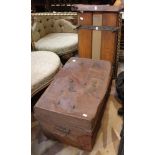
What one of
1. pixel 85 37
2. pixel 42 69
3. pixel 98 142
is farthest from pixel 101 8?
pixel 98 142

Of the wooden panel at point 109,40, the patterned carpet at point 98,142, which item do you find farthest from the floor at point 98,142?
the wooden panel at point 109,40

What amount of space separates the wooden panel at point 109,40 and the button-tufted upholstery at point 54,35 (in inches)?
17.4

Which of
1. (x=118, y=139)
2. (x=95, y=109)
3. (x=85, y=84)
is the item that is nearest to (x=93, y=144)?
(x=118, y=139)

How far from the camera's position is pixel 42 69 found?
1557 millimetres

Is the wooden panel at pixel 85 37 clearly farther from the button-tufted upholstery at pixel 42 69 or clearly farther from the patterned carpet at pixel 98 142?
the patterned carpet at pixel 98 142

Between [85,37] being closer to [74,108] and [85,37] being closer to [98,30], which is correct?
[98,30]

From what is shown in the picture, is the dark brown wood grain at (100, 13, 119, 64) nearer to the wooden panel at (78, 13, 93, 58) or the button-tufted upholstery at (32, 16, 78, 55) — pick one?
the wooden panel at (78, 13, 93, 58)

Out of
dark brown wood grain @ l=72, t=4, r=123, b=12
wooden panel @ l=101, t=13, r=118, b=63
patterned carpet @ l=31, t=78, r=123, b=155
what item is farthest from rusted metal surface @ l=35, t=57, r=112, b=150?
dark brown wood grain @ l=72, t=4, r=123, b=12

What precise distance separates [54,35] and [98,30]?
76cm

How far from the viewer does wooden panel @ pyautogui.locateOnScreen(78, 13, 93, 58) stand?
173 cm

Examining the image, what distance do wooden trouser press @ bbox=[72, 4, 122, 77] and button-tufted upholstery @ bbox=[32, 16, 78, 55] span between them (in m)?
0.26
